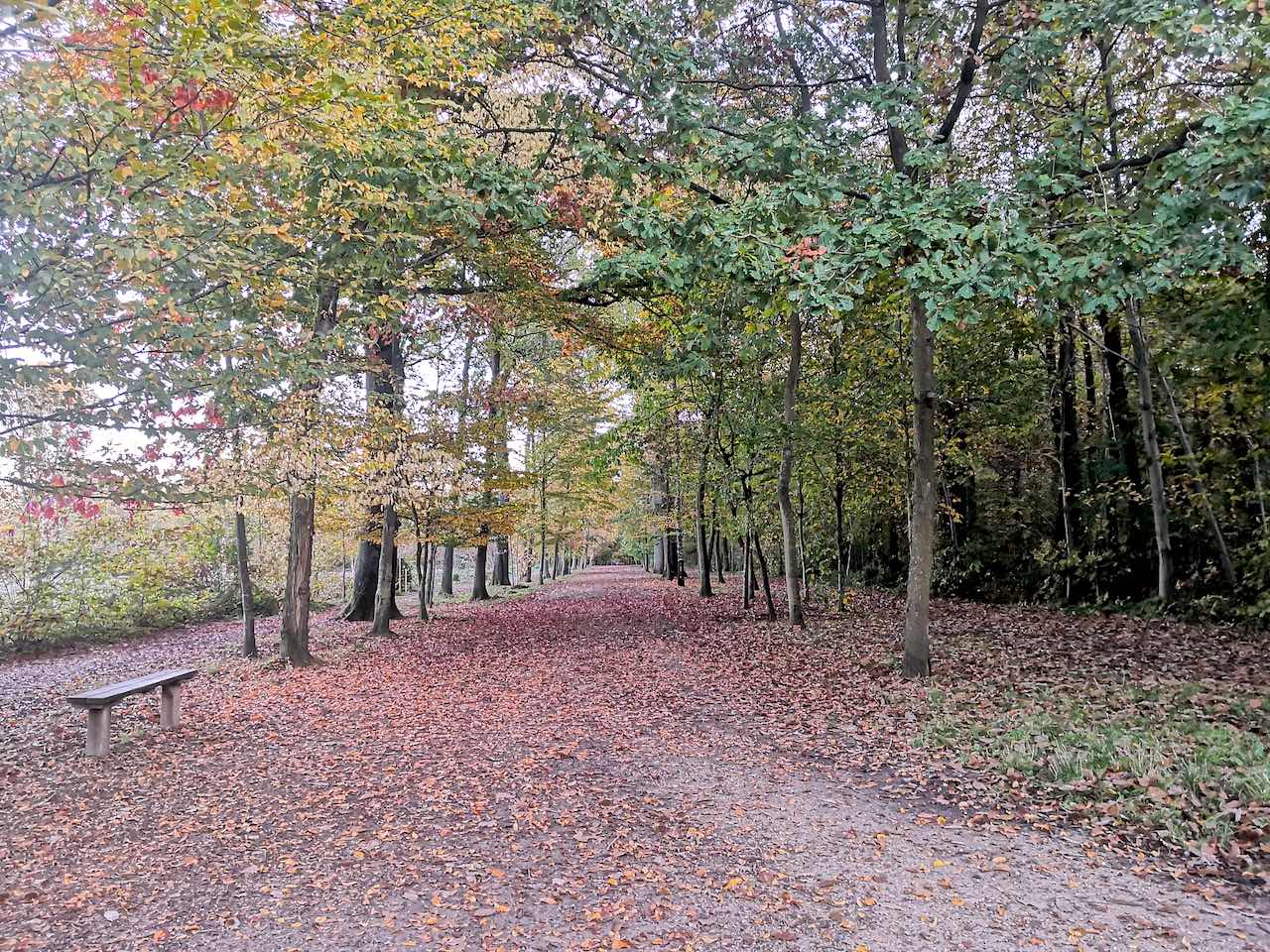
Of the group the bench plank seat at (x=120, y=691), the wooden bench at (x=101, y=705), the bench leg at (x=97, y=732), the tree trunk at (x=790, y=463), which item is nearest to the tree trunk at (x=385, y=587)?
the bench plank seat at (x=120, y=691)

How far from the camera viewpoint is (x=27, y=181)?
370 cm

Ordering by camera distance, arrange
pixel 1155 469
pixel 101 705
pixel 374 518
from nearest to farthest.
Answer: pixel 101 705, pixel 1155 469, pixel 374 518

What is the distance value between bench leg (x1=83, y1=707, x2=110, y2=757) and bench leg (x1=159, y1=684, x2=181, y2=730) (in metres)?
0.73

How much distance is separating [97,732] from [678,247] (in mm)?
7139

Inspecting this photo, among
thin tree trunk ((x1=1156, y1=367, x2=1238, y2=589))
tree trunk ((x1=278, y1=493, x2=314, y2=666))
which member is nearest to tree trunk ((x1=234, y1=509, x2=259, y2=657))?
tree trunk ((x1=278, y1=493, x2=314, y2=666))

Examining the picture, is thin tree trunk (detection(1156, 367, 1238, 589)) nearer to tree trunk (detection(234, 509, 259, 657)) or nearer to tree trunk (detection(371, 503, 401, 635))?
tree trunk (detection(371, 503, 401, 635))

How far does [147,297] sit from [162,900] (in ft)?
12.0

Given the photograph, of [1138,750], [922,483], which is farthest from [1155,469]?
[1138,750]

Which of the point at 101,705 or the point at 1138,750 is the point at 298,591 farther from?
the point at 1138,750

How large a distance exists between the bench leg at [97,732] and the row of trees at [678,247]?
81.7 inches

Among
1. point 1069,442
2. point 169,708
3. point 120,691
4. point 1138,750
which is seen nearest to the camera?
point 1138,750

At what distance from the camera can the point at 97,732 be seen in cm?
611

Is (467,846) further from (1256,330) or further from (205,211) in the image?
(1256,330)

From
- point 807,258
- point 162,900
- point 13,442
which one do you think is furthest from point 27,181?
point 807,258
